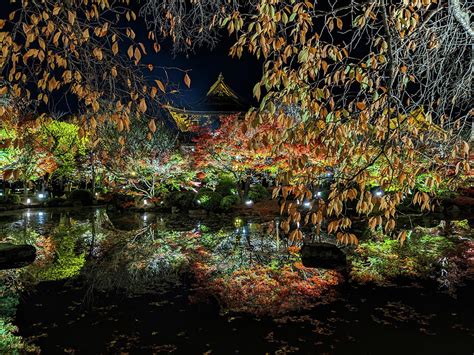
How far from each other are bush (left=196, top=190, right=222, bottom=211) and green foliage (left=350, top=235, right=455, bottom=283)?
1189 centimetres

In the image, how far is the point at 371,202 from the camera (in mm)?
3029

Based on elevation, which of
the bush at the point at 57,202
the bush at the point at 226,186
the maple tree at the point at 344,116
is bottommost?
the bush at the point at 57,202

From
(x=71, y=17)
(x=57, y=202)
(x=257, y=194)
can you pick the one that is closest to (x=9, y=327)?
(x=71, y=17)

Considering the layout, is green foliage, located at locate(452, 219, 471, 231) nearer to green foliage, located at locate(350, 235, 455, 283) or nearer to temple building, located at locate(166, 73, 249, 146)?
green foliage, located at locate(350, 235, 455, 283)

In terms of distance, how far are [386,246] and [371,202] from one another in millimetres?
10743

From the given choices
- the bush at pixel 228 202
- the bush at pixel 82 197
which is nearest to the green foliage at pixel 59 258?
the bush at pixel 228 202

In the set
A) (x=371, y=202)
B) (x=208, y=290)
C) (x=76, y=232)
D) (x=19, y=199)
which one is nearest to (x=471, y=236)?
(x=208, y=290)

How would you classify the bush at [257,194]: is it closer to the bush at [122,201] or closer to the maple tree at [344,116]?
the bush at [122,201]

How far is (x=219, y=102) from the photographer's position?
38.3 m

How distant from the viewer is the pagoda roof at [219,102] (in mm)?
37156

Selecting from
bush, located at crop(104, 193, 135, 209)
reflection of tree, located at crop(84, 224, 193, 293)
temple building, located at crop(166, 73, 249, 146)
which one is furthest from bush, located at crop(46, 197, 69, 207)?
reflection of tree, located at crop(84, 224, 193, 293)

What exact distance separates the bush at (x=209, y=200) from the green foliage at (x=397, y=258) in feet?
39.0

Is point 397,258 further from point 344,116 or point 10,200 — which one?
point 10,200

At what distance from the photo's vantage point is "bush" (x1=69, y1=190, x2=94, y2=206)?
2998 cm
